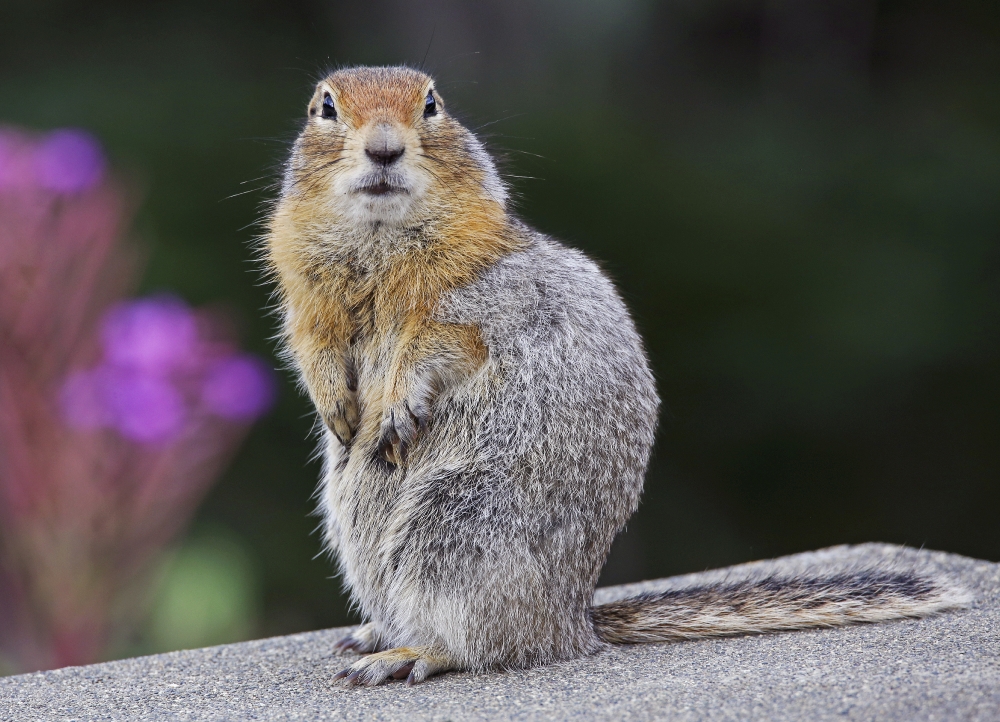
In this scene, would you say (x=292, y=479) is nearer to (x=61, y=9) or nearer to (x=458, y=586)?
(x=458, y=586)

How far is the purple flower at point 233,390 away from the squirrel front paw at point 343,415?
221cm

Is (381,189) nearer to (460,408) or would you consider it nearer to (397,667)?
(460,408)

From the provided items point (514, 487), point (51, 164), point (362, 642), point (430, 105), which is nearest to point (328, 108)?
point (430, 105)

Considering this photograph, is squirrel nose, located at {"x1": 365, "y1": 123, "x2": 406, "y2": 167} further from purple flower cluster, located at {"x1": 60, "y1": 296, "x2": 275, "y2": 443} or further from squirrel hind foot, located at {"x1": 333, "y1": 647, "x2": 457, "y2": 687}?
purple flower cluster, located at {"x1": 60, "y1": 296, "x2": 275, "y2": 443}

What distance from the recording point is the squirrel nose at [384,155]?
13.2ft

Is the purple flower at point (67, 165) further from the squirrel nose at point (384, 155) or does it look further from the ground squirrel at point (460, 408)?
the squirrel nose at point (384, 155)

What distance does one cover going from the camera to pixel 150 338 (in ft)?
20.9

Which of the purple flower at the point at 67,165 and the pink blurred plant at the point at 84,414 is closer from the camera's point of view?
the pink blurred plant at the point at 84,414

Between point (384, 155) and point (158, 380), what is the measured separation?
2.75 meters

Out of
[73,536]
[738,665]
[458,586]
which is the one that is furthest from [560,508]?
[73,536]

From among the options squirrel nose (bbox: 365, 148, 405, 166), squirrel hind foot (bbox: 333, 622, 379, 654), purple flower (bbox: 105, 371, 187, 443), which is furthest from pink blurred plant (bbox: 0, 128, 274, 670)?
squirrel nose (bbox: 365, 148, 405, 166)

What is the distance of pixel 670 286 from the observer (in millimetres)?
9125

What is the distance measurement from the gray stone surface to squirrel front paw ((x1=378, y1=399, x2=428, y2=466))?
80 cm

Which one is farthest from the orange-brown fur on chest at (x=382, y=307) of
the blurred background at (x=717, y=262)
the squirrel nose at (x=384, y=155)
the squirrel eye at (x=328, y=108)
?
the blurred background at (x=717, y=262)
